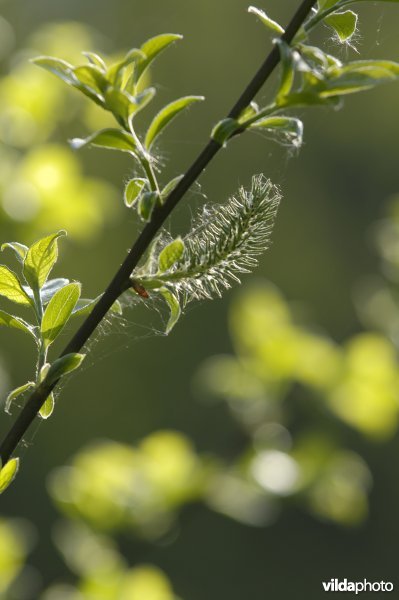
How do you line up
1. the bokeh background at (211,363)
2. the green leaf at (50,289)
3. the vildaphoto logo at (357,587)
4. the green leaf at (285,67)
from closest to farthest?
the green leaf at (285,67), the green leaf at (50,289), the bokeh background at (211,363), the vildaphoto logo at (357,587)

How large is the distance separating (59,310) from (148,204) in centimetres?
10

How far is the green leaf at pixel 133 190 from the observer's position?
532mm

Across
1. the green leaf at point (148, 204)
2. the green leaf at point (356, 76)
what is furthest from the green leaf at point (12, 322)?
the green leaf at point (356, 76)

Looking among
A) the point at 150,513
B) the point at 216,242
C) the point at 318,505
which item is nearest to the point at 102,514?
the point at 150,513

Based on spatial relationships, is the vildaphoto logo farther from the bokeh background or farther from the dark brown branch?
the dark brown branch

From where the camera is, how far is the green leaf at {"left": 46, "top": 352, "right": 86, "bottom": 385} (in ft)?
1.55

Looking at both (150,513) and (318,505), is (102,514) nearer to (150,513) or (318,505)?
(150,513)

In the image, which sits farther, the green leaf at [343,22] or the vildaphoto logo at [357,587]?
the vildaphoto logo at [357,587]

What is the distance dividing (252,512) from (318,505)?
131 millimetres

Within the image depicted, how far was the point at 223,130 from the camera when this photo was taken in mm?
454

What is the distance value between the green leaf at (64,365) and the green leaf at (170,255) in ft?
0.23

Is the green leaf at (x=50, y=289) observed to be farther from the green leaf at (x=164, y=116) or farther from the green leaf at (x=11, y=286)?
the green leaf at (x=164, y=116)

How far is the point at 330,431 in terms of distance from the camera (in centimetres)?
173

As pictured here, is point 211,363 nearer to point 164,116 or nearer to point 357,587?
point 357,587
